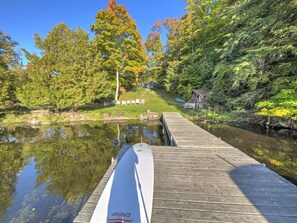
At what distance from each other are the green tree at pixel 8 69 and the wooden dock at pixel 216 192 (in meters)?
16.6

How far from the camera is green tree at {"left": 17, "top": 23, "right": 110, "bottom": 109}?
14930mm

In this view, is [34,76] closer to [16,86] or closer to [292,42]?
[16,86]

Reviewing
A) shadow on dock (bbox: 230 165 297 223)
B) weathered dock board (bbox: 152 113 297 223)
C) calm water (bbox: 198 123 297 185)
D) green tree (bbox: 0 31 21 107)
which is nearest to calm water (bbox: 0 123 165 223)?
weathered dock board (bbox: 152 113 297 223)

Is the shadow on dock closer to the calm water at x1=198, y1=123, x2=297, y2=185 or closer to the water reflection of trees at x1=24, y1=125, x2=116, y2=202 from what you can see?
the calm water at x1=198, y1=123, x2=297, y2=185

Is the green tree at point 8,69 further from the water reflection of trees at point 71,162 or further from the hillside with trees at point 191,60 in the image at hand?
the water reflection of trees at point 71,162

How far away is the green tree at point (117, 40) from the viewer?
1953 cm

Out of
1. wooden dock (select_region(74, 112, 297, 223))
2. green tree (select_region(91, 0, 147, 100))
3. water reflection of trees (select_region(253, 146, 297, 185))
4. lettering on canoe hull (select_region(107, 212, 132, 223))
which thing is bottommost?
water reflection of trees (select_region(253, 146, 297, 185))

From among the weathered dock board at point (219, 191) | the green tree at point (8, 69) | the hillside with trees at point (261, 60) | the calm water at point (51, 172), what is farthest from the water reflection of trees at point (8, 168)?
the hillside with trees at point (261, 60)

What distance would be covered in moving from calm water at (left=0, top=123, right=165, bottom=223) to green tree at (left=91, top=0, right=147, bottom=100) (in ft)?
43.0

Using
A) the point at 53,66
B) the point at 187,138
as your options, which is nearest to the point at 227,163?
the point at 187,138

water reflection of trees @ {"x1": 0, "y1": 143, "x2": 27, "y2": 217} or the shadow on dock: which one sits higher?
the shadow on dock

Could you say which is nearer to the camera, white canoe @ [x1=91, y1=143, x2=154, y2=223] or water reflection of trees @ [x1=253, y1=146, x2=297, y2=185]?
white canoe @ [x1=91, y1=143, x2=154, y2=223]

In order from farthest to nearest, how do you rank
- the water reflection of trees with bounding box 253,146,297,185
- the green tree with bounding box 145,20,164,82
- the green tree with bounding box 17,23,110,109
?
the green tree with bounding box 145,20,164,82 < the green tree with bounding box 17,23,110,109 < the water reflection of trees with bounding box 253,146,297,185

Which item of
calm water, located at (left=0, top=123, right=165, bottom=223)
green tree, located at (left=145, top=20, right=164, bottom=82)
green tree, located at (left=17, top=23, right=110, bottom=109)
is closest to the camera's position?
calm water, located at (left=0, top=123, right=165, bottom=223)
